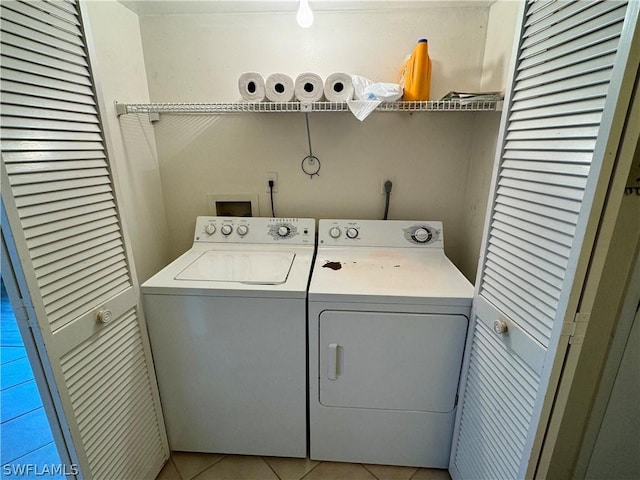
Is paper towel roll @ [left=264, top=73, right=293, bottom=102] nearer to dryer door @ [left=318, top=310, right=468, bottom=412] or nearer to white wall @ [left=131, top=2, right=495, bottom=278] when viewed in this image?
white wall @ [left=131, top=2, right=495, bottom=278]

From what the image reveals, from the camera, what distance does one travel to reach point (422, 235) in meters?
1.78

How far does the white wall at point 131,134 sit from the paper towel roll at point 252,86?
24.7 inches

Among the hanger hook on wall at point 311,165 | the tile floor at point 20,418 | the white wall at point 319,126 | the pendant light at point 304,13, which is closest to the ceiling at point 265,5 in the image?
the white wall at point 319,126

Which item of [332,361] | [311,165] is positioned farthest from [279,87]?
[332,361]

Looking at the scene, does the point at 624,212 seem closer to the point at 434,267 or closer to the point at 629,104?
the point at 629,104

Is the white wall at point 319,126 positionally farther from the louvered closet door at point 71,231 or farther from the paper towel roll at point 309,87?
the louvered closet door at point 71,231

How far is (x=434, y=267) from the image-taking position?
1.56 meters

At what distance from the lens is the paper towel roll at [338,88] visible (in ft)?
4.88

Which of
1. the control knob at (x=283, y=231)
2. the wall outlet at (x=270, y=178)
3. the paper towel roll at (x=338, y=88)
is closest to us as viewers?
the paper towel roll at (x=338, y=88)

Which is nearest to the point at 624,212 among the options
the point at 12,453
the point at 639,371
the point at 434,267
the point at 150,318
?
the point at 639,371

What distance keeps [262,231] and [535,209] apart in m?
1.38

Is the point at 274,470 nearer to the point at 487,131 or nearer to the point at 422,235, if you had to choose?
the point at 422,235

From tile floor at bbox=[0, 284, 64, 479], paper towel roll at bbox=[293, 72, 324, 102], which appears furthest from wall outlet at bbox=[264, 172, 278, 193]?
tile floor at bbox=[0, 284, 64, 479]

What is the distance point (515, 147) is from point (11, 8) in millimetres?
1516
